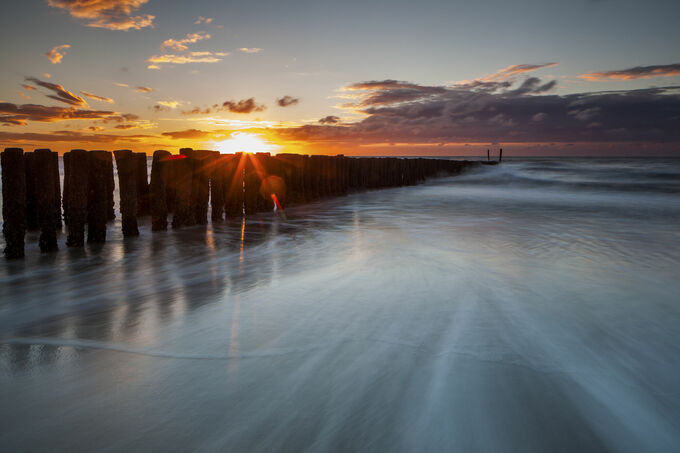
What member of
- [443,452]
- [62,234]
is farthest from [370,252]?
[62,234]

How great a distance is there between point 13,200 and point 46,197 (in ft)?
1.06

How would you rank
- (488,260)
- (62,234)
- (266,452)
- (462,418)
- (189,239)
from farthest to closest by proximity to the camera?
(62,234), (189,239), (488,260), (462,418), (266,452)

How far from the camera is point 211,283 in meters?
3.65

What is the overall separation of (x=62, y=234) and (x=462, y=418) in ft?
22.4

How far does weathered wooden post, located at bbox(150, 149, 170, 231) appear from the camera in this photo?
244 inches

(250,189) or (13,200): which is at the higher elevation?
(250,189)

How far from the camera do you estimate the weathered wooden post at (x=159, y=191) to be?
620 cm

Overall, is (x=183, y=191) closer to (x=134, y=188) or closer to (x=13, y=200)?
(x=134, y=188)

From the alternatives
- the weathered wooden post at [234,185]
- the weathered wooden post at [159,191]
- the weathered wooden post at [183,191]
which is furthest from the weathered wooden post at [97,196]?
the weathered wooden post at [234,185]

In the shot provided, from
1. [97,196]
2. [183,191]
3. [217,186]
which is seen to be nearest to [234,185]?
[217,186]

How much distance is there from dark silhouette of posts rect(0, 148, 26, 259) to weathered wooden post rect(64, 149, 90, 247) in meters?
0.51

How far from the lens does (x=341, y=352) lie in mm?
2277

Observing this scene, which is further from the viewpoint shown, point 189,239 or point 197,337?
point 189,239

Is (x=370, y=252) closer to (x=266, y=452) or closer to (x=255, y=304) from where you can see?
(x=255, y=304)
